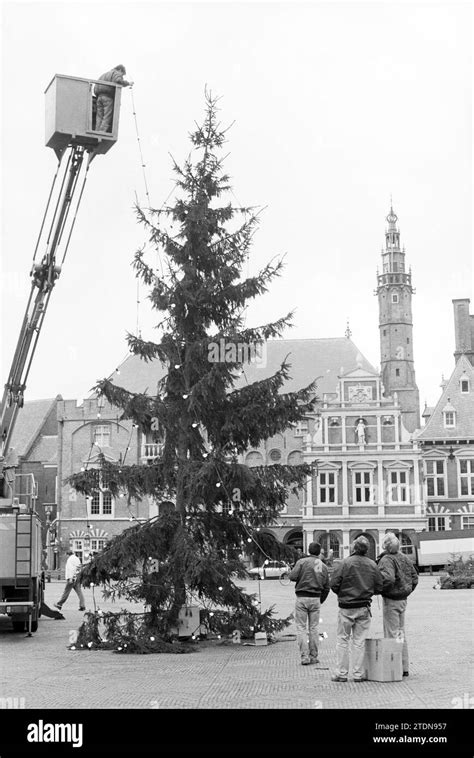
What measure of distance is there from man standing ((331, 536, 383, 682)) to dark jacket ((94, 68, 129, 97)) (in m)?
7.79

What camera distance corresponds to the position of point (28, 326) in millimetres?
16484

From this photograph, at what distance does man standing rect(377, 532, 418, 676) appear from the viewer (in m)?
11.9

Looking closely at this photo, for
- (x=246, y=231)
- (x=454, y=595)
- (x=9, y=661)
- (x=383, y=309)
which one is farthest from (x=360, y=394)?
(x=9, y=661)

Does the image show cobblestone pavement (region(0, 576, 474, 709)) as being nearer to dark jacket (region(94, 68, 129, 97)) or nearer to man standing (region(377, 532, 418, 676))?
man standing (region(377, 532, 418, 676))

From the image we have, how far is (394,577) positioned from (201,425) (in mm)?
6134

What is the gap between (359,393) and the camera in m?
58.9

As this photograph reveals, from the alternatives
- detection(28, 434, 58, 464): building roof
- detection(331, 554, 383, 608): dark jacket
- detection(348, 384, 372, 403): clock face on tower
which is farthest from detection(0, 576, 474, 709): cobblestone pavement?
detection(28, 434, 58, 464): building roof

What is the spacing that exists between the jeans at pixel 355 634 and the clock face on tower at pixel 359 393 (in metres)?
47.6

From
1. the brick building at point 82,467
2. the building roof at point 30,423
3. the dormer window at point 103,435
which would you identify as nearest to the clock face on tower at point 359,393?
the brick building at point 82,467

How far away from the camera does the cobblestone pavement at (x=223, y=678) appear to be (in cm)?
1021

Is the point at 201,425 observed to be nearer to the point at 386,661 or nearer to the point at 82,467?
the point at 386,661

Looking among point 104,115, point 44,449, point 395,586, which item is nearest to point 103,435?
point 44,449

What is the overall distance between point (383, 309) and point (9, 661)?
56377mm
